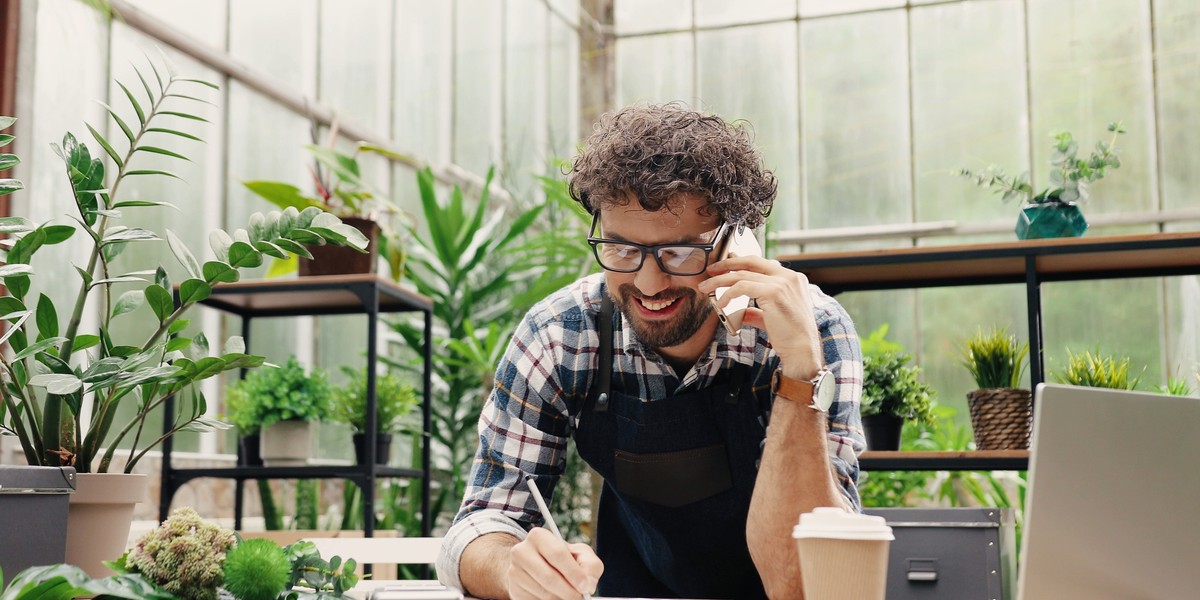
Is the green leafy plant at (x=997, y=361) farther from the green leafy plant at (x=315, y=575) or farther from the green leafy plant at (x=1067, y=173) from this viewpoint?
the green leafy plant at (x=315, y=575)

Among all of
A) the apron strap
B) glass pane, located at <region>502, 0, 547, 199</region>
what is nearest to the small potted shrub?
the apron strap

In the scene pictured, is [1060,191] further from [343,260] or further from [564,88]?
[564,88]

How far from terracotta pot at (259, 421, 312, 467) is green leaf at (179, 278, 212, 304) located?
5.73 ft

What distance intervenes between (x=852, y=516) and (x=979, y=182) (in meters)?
2.31

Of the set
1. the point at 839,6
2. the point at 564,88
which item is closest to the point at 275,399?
the point at 564,88

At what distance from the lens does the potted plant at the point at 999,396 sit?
8.87 ft

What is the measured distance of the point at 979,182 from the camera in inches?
119

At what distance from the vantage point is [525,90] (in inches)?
262

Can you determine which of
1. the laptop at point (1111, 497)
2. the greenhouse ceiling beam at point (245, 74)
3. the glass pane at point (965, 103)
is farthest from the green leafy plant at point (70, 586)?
the glass pane at point (965, 103)

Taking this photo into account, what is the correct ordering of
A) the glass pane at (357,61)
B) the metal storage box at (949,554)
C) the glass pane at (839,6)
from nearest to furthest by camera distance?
the metal storage box at (949,554)
the glass pane at (357,61)
the glass pane at (839,6)

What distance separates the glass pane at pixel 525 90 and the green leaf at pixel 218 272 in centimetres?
464

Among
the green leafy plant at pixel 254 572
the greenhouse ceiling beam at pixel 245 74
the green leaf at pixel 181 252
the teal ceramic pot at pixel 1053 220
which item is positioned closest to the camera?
the green leafy plant at pixel 254 572

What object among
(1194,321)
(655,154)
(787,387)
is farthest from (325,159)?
(1194,321)

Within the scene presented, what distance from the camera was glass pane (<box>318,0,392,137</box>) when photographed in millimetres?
4738
